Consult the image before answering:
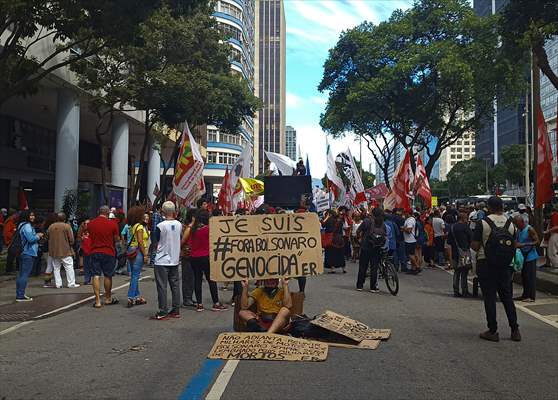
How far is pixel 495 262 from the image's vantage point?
23.9 ft

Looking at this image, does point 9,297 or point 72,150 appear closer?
point 9,297

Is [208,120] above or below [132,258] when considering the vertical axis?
above

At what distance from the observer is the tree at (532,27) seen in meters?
13.7

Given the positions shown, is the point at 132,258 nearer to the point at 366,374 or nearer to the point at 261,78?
the point at 366,374

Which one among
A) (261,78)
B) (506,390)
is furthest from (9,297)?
(261,78)

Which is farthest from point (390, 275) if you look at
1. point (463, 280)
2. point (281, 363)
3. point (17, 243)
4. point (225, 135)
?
point (225, 135)

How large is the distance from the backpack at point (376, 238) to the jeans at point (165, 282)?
4592 millimetres

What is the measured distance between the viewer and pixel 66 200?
19.5 metres

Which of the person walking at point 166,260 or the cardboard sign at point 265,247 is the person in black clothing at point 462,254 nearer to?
the cardboard sign at point 265,247

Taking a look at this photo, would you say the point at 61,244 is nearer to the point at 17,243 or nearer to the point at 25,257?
the point at 17,243

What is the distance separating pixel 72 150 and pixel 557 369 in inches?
829

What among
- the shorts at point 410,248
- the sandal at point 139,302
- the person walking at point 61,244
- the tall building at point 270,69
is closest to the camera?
the sandal at point 139,302

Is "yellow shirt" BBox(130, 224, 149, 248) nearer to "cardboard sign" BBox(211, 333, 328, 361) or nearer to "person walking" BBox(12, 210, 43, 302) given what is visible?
"person walking" BBox(12, 210, 43, 302)

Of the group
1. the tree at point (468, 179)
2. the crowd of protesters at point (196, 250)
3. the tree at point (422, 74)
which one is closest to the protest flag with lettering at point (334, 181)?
the crowd of protesters at point (196, 250)
